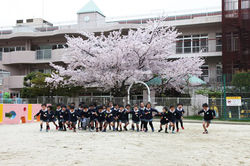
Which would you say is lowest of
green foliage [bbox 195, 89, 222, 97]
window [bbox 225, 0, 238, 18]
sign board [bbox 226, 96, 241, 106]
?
sign board [bbox 226, 96, 241, 106]

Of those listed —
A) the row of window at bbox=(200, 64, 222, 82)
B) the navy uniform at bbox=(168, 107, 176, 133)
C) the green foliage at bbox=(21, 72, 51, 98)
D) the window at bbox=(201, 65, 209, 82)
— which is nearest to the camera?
the navy uniform at bbox=(168, 107, 176, 133)

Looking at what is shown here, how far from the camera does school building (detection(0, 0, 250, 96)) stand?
28.2 meters

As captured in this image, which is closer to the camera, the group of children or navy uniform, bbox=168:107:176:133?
navy uniform, bbox=168:107:176:133

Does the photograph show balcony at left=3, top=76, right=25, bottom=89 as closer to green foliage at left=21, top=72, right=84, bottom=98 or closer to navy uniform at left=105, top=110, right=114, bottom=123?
green foliage at left=21, top=72, right=84, bottom=98

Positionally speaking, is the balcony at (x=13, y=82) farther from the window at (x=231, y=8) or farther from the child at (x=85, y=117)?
the window at (x=231, y=8)

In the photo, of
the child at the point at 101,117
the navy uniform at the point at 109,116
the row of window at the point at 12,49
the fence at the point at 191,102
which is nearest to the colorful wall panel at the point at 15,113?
the fence at the point at 191,102

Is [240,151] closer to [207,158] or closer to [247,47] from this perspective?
[207,158]

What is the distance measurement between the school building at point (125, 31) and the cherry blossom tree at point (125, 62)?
10.9 ft

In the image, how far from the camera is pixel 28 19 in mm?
50156

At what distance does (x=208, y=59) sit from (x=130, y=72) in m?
11.1

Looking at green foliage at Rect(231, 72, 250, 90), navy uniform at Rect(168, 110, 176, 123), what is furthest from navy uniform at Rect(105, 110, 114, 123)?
green foliage at Rect(231, 72, 250, 90)

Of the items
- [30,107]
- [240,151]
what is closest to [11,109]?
[30,107]

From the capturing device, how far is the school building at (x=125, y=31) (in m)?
28.2

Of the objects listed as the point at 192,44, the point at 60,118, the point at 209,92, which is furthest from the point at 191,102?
the point at 60,118
